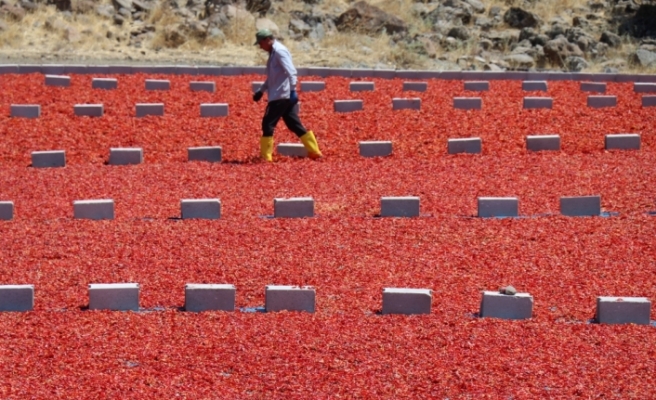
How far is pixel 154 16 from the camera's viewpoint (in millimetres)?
24547

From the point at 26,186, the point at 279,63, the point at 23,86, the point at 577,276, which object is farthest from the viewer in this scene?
the point at 23,86

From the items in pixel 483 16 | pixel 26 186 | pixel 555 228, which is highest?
pixel 555 228

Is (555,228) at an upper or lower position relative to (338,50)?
upper

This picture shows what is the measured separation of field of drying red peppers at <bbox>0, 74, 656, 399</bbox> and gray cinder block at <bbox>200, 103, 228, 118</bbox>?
0.50 ft

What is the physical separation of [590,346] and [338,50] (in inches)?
618

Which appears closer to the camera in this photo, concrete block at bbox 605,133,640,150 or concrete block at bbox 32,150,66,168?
concrete block at bbox 32,150,66,168

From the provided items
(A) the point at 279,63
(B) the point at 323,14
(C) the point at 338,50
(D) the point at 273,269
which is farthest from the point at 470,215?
(B) the point at 323,14

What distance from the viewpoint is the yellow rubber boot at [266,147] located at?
43.1 ft

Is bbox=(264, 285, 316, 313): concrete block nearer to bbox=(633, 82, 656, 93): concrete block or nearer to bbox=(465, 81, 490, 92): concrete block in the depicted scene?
bbox=(465, 81, 490, 92): concrete block

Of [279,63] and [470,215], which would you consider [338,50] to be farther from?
[470,215]

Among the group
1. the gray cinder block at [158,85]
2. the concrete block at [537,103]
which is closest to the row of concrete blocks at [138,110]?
the gray cinder block at [158,85]

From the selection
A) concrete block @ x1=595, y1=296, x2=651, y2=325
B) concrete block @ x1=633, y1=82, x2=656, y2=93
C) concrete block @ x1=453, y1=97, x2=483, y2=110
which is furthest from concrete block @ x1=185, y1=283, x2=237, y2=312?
concrete block @ x1=633, y1=82, x2=656, y2=93

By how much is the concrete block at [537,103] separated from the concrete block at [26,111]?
660 centimetres

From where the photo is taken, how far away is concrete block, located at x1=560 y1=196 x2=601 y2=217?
35.1ft
